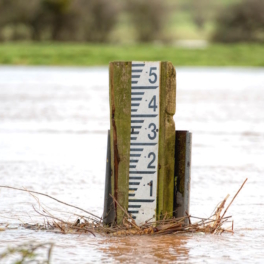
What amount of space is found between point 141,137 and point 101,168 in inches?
115

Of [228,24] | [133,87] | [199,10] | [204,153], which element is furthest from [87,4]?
[133,87]

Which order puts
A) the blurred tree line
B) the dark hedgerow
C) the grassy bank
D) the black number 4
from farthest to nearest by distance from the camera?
the blurred tree line, the dark hedgerow, the grassy bank, the black number 4

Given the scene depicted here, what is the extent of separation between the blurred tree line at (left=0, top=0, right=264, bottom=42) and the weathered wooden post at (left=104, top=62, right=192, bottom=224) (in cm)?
4531

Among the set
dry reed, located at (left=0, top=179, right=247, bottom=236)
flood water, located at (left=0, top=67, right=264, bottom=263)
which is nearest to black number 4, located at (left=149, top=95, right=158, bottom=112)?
dry reed, located at (left=0, top=179, right=247, bottom=236)

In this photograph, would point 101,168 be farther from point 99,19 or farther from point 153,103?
point 99,19

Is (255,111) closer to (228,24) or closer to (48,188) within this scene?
(48,188)

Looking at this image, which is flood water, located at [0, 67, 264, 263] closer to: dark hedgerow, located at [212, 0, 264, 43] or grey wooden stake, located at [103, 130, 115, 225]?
grey wooden stake, located at [103, 130, 115, 225]

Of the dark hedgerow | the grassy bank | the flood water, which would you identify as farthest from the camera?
the dark hedgerow

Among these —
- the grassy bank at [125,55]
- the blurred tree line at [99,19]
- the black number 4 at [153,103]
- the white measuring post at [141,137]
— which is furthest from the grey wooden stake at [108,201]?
the blurred tree line at [99,19]

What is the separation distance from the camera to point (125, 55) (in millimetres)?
35656

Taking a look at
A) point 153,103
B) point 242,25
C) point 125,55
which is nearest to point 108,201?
point 153,103

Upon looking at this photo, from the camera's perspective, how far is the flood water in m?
4.62

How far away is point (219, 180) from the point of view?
725 cm

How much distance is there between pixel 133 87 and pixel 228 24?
1840 inches
